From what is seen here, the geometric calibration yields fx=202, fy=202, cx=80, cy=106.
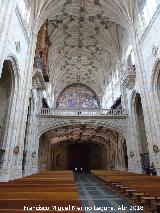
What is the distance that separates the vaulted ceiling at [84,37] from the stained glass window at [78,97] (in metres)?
0.99

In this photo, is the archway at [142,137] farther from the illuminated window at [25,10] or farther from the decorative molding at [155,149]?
the illuminated window at [25,10]

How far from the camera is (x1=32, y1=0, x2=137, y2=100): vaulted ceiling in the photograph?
18391 mm

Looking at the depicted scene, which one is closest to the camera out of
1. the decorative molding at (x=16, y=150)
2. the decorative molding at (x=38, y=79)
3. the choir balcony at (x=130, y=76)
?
the decorative molding at (x=16, y=150)

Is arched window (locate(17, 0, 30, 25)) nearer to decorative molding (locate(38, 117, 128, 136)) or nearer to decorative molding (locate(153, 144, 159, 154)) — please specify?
decorative molding (locate(38, 117, 128, 136))

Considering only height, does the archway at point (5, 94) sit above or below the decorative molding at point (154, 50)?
below

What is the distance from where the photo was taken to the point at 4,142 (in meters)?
11.4

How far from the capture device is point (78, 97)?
118 ft

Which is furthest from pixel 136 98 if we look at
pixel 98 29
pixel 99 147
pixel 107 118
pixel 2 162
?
pixel 99 147

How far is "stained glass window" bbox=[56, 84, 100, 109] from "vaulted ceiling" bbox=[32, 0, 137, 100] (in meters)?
0.99

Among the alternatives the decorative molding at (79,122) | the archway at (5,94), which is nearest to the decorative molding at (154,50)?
the decorative molding at (79,122)

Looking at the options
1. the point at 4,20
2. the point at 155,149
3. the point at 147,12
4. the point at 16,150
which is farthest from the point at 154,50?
the point at 16,150

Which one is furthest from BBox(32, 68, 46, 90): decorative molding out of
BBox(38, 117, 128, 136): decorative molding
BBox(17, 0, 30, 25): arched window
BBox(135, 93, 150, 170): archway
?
BBox(135, 93, 150, 170): archway

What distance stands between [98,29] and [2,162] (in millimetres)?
19026

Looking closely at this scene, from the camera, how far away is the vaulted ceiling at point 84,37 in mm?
18391
